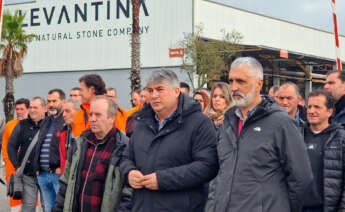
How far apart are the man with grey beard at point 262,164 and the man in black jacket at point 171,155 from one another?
301mm

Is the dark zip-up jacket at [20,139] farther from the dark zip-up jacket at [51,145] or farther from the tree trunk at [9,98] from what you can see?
the tree trunk at [9,98]

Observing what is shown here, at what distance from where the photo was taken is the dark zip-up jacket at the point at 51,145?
7172 mm

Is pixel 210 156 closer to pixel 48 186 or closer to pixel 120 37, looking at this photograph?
pixel 48 186

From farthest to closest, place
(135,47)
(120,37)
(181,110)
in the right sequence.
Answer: (120,37)
(135,47)
(181,110)

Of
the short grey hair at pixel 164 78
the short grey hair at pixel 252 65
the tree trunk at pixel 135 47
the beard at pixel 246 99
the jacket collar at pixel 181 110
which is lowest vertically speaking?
the jacket collar at pixel 181 110

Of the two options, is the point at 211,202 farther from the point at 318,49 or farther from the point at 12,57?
the point at 318,49

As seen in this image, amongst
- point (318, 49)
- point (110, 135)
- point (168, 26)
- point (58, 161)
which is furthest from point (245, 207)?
point (318, 49)

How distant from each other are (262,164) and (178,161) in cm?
74

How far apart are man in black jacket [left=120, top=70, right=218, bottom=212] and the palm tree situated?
83.9 feet

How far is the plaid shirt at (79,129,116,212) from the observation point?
4.81 metres

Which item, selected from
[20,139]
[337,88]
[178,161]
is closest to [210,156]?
[178,161]

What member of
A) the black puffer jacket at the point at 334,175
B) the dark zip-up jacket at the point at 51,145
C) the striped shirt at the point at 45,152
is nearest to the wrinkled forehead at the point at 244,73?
the black puffer jacket at the point at 334,175

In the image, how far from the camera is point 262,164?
12.7ft

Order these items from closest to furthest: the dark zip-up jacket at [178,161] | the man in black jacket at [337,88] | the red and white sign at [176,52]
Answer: the dark zip-up jacket at [178,161]
the man in black jacket at [337,88]
the red and white sign at [176,52]
